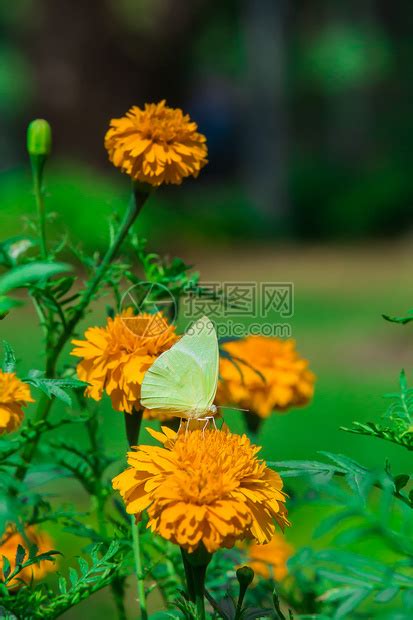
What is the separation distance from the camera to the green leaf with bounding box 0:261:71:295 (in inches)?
29.7

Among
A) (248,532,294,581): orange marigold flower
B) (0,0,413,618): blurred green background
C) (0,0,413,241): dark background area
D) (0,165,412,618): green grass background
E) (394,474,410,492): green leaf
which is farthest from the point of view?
(0,0,413,241): dark background area

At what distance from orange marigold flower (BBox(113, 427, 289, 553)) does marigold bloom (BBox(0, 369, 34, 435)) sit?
Result: 0.12 m

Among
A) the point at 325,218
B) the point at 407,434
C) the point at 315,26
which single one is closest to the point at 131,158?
the point at 407,434

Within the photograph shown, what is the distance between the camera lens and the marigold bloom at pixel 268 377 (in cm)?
140

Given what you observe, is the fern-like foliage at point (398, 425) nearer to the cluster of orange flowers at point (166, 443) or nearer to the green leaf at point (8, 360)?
the cluster of orange flowers at point (166, 443)

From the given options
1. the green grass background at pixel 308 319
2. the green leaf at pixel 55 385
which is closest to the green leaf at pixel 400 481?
the green leaf at pixel 55 385

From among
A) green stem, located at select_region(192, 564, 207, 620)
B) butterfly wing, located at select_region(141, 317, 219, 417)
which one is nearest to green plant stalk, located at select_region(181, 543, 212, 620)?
green stem, located at select_region(192, 564, 207, 620)

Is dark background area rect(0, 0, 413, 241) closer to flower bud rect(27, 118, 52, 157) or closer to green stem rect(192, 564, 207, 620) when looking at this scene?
flower bud rect(27, 118, 52, 157)

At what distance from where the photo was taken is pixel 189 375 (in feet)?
3.13

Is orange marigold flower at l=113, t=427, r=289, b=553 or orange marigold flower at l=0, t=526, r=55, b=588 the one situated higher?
orange marigold flower at l=113, t=427, r=289, b=553

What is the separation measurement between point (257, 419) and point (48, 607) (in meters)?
0.64

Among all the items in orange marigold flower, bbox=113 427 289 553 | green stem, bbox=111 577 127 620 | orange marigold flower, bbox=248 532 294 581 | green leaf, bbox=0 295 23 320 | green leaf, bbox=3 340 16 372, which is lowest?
green stem, bbox=111 577 127 620

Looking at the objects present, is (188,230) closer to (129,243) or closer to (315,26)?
(315,26)

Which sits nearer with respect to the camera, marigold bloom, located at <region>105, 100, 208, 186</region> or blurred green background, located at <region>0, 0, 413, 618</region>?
marigold bloom, located at <region>105, 100, 208, 186</region>
